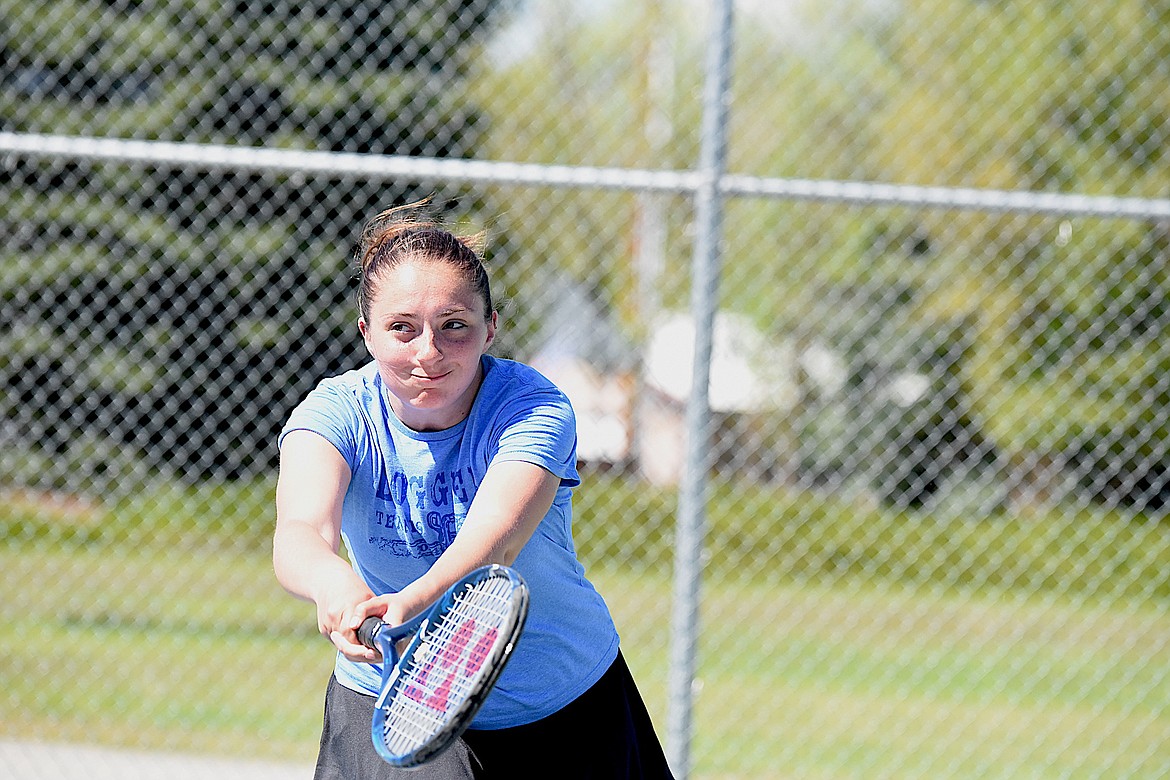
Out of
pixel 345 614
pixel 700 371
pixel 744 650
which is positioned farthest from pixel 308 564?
pixel 744 650

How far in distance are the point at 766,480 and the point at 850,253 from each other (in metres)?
3.43

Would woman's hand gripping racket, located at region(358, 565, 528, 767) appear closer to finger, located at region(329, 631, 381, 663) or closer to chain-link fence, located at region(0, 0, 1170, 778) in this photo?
finger, located at region(329, 631, 381, 663)

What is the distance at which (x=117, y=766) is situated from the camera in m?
5.09

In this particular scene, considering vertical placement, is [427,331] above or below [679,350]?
above

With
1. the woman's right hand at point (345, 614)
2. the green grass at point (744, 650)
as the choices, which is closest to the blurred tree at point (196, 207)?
the green grass at point (744, 650)

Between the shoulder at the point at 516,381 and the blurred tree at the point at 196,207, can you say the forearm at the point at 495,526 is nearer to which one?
the shoulder at the point at 516,381

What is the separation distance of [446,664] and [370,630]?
0.46ft

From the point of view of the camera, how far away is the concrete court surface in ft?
16.4

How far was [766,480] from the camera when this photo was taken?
11805mm

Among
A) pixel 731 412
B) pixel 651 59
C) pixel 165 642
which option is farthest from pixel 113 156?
pixel 651 59

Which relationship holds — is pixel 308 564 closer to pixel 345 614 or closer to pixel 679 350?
pixel 345 614

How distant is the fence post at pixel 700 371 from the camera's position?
3957 mm

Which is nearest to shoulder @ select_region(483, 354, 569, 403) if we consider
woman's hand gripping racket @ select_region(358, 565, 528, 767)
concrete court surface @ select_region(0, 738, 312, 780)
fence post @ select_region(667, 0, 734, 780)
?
woman's hand gripping racket @ select_region(358, 565, 528, 767)

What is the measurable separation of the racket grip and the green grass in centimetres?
255
